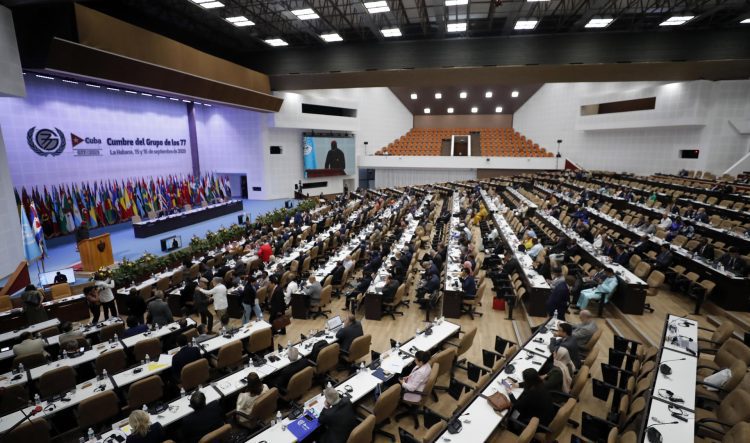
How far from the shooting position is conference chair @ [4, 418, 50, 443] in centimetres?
453

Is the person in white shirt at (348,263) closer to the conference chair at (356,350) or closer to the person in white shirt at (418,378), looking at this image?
the conference chair at (356,350)

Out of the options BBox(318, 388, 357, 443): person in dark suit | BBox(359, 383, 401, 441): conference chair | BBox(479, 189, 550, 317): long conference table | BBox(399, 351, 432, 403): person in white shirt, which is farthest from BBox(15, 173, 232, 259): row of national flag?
BBox(479, 189, 550, 317): long conference table

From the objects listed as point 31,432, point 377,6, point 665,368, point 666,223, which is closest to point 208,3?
point 377,6

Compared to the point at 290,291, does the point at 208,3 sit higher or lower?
higher

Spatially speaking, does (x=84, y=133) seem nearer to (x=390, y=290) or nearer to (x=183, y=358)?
(x=183, y=358)

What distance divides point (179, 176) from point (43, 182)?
823cm

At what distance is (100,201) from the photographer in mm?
18125

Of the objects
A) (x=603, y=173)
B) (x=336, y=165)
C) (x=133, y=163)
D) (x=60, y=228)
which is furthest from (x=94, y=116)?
(x=603, y=173)

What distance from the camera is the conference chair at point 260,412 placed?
496cm

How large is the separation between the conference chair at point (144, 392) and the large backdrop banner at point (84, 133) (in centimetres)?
1515

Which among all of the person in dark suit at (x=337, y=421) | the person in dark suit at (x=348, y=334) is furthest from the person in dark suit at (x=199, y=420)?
the person in dark suit at (x=348, y=334)

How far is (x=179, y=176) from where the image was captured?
78.2 ft

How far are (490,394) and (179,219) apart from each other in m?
18.7

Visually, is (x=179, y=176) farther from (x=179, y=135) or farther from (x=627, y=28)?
(x=627, y=28)
